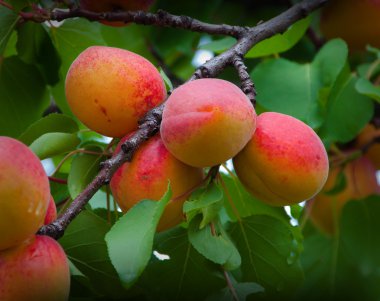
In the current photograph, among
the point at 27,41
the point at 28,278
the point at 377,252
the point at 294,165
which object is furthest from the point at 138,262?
the point at 377,252

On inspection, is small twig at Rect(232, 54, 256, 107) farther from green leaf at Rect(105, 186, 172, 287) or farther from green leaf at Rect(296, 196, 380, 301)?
green leaf at Rect(296, 196, 380, 301)

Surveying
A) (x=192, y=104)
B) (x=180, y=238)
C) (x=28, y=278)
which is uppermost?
(x=192, y=104)

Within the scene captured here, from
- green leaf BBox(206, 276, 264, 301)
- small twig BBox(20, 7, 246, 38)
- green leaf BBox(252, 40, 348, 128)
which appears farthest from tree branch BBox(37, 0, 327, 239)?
green leaf BBox(206, 276, 264, 301)

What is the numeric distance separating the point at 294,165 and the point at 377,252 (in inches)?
24.9

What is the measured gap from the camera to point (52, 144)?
833mm

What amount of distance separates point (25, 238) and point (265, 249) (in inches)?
13.5

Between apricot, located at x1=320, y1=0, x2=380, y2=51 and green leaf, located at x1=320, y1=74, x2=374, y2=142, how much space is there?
0.62ft

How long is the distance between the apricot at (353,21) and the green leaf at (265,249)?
1.89 ft

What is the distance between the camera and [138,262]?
2.00ft

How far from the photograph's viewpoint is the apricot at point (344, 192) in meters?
1.38

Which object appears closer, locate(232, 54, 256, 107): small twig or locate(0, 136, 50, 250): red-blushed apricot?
locate(0, 136, 50, 250): red-blushed apricot

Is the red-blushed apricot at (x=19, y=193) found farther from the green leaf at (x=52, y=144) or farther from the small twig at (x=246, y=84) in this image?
the small twig at (x=246, y=84)

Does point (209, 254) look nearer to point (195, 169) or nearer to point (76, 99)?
point (195, 169)

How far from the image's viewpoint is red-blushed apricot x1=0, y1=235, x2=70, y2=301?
0.66 metres
